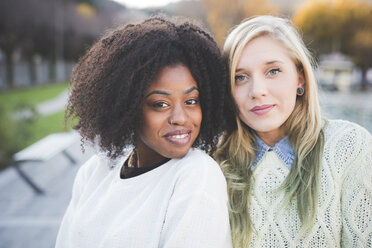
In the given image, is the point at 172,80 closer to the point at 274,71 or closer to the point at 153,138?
the point at 153,138

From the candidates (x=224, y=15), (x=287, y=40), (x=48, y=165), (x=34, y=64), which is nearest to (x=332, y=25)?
(x=224, y=15)

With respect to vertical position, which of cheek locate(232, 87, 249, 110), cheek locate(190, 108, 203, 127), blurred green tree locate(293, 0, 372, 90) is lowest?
cheek locate(190, 108, 203, 127)

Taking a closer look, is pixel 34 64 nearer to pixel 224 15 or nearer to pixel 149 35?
pixel 224 15

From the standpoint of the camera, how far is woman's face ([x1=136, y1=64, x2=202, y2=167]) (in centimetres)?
158

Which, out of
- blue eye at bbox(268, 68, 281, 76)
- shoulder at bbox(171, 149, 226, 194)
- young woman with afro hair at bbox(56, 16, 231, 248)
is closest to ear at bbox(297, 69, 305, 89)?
blue eye at bbox(268, 68, 281, 76)

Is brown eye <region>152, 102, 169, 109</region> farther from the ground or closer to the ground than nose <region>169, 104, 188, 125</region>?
farther from the ground

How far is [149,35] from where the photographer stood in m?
A: 1.67

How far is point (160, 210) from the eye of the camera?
1481 millimetres

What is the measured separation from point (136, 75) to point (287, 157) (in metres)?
0.98

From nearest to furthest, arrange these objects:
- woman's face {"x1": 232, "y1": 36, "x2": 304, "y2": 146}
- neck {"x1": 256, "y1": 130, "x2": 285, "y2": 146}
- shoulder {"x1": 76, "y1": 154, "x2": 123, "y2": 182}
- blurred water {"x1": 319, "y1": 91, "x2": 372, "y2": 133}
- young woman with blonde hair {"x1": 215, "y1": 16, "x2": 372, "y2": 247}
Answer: young woman with blonde hair {"x1": 215, "y1": 16, "x2": 372, "y2": 247} < woman's face {"x1": 232, "y1": 36, "x2": 304, "y2": 146} < shoulder {"x1": 76, "y1": 154, "x2": 123, "y2": 182} < neck {"x1": 256, "y1": 130, "x2": 285, "y2": 146} < blurred water {"x1": 319, "y1": 91, "x2": 372, "y2": 133}

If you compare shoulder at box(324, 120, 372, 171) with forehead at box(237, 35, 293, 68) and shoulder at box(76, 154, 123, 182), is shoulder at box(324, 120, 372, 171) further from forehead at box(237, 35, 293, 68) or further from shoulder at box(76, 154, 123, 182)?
shoulder at box(76, 154, 123, 182)

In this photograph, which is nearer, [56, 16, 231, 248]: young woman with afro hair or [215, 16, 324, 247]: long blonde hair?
[56, 16, 231, 248]: young woman with afro hair

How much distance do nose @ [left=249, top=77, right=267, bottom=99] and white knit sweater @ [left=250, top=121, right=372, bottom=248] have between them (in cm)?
47

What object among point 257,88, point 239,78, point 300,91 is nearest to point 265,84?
point 257,88
